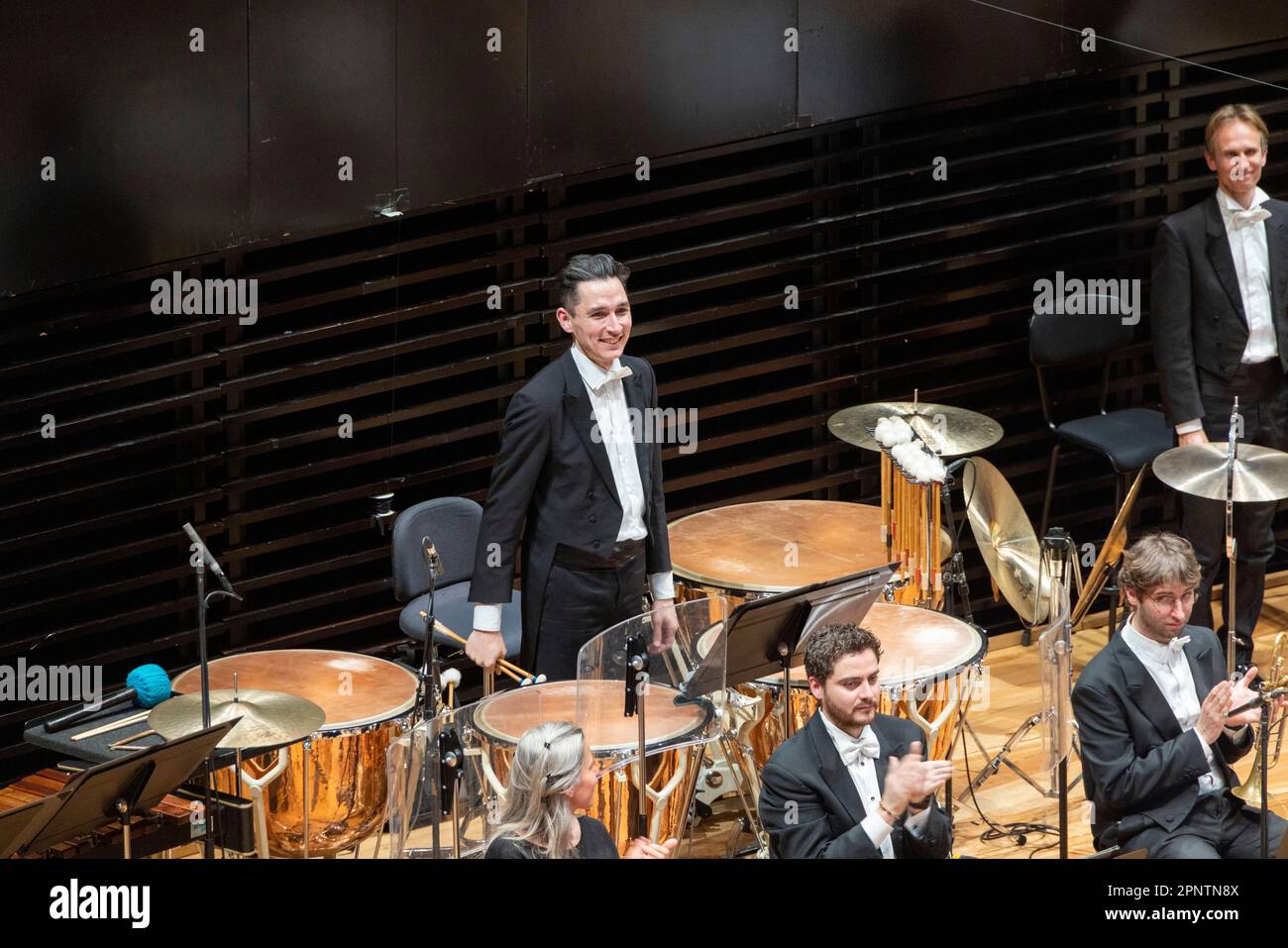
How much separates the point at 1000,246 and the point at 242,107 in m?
2.94

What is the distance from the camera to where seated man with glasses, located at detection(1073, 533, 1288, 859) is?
15.9ft

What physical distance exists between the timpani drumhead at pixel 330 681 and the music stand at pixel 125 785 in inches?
40.9

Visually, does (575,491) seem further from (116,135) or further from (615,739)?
(116,135)

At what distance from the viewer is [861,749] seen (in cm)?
458

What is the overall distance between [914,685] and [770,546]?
1021mm

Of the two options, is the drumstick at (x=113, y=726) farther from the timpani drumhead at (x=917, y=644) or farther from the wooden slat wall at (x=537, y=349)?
the timpani drumhead at (x=917, y=644)

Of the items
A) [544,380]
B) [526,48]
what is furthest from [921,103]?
[544,380]

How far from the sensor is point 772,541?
20.7ft

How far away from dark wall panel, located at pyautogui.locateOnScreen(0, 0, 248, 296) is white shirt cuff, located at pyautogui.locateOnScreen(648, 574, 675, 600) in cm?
165

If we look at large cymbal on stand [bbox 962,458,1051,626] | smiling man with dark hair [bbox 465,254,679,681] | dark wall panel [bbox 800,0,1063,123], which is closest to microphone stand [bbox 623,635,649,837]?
smiling man with dark hair [bbox 465,254,679,681]

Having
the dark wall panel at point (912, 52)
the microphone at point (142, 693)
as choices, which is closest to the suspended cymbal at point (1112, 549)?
the dark wall panel at point (912, 52)

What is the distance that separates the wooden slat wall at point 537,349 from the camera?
597 centimetres

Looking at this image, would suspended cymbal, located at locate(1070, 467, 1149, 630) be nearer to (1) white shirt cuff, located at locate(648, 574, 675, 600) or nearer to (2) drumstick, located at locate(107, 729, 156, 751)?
(1) white shirt cuff, located at locate(648, 574, 675, 600)

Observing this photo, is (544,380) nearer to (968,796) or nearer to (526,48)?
(526,48)
